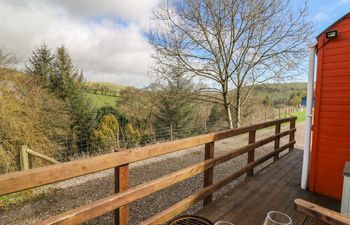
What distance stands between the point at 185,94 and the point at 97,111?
24.4 ft

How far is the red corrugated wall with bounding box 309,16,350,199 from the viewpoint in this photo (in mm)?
2396

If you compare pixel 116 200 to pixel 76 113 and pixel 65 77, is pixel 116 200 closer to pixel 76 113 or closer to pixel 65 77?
pixel 76 113

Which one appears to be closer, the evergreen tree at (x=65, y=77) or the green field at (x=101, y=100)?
the evergreen tree at (x=65, y=77)

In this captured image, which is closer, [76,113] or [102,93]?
[76,113]

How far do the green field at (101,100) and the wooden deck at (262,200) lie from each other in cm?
1292

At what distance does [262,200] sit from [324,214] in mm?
1674

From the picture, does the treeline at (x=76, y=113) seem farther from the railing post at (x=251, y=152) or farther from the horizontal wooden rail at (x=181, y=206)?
the railing post at (x=251, y=152)

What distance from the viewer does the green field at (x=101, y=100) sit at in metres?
14.1

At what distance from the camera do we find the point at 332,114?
2.53 metres

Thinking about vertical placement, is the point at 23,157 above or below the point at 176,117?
below

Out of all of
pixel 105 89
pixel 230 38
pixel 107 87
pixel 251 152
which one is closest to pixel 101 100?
pixel 105 89

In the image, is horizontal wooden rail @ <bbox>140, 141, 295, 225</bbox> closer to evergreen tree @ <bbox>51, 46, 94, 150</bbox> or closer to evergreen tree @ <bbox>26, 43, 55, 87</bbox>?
evergreen tree @ <bbox>51, 46, 94, 150</bbox>

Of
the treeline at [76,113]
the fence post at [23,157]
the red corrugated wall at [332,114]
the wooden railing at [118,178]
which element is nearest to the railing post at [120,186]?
the wooden railing at [118,178]

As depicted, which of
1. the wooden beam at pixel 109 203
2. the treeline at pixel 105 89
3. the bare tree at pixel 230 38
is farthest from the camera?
the treeline at pixel 105 89
